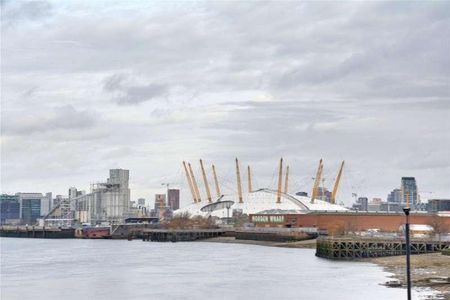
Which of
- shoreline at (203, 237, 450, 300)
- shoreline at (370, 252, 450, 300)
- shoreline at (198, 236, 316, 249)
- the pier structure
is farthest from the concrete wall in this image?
shoreline at (370, 252, 450, 300)

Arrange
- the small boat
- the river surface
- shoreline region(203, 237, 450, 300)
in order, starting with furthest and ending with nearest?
the small boat < the river surface < shoreline region(203, 237, 450, 300)

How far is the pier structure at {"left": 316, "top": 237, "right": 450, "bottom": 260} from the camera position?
10362 cm

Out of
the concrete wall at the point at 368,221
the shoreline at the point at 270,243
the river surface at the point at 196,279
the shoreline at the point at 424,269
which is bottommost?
the river surface at the point at 196,279

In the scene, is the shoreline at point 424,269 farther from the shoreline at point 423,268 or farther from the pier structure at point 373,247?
the pier structure at point 373,247

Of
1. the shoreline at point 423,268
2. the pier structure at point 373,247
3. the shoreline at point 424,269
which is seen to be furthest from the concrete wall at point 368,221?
the shoreline at point 424,269

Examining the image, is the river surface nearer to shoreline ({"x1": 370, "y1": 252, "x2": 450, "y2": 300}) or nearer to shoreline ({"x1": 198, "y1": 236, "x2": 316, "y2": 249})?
shoreline ({"x1": 370, "y1": 252, "x2": 450, "y2": 300})

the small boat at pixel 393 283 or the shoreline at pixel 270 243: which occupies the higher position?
the shoreline at pixel 270 243

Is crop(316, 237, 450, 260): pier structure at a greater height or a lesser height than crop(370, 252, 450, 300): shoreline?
greater

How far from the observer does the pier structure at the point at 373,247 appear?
103625 millimetres

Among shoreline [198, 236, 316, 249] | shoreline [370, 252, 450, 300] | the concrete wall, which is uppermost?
the concrete wall

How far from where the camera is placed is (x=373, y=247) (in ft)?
349

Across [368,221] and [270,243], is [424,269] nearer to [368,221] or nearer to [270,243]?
[270,243]

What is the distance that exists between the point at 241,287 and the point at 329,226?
106 meters

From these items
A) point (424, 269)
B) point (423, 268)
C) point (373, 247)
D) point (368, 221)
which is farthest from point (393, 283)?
point (368, 221)
